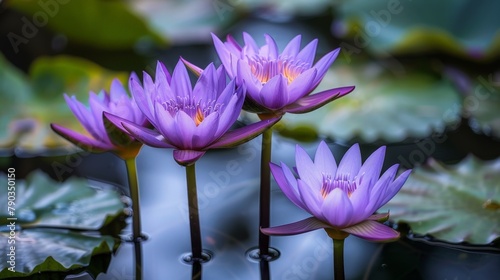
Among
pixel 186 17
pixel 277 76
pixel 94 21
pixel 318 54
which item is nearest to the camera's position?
pixel 277 76

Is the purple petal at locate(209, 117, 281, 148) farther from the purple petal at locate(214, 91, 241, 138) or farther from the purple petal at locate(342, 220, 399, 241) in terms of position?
the purple petal at locate(342, 220, 399, 241)

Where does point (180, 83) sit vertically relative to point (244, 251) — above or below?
above

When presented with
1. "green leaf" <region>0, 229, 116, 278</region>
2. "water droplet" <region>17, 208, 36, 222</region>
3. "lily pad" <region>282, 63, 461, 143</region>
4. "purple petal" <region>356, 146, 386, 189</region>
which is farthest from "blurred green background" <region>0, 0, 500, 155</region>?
"purple petal" <region>356, 146, 386, 189</region>

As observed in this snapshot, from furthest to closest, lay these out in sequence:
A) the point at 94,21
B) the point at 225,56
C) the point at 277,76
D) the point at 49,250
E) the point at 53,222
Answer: the point at 94,21 → the point at 53,222 → the point at 49,250 → the point at 225,56 → the point at 277,76

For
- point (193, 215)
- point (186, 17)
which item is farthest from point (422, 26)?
point (193, 215)

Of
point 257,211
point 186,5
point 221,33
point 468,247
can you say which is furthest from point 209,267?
point 186,5

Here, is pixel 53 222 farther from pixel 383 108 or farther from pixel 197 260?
pixel 383 108

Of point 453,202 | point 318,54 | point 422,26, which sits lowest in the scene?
point 453,202

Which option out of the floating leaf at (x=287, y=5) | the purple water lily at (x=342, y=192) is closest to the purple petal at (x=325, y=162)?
the purple water lily at (x=342, y=192)

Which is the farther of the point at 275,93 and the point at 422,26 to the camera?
the point at 422,26
